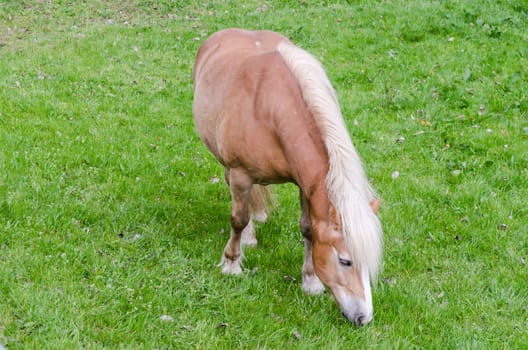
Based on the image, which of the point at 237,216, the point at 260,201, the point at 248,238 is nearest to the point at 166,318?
the point at 237,216

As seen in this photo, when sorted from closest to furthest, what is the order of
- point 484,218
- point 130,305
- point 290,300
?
point 130,305, point 290,300, point 484,218

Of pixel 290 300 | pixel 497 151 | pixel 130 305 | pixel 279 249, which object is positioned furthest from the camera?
pixel 497 151

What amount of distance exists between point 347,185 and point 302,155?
465 millimetres

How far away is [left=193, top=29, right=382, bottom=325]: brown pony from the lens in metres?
3.88

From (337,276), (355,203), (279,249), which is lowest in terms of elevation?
(279,249)

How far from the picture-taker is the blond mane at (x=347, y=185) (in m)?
3.77

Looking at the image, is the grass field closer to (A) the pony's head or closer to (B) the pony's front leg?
(B) the pony's front leg

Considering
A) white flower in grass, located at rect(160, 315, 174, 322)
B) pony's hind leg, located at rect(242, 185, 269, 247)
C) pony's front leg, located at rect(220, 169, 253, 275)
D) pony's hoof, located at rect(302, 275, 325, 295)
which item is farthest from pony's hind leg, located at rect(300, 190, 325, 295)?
white flower in grass, located at rect(160, 315, 174, 322)

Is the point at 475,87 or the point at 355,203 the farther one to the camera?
the point at 475,87

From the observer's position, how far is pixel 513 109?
25.9 ft

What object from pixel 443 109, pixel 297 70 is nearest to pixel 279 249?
pixel 297 70

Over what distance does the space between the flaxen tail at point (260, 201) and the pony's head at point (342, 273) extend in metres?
1.63

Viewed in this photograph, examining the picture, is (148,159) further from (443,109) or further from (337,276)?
(443,109)

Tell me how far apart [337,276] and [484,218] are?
2.38m
